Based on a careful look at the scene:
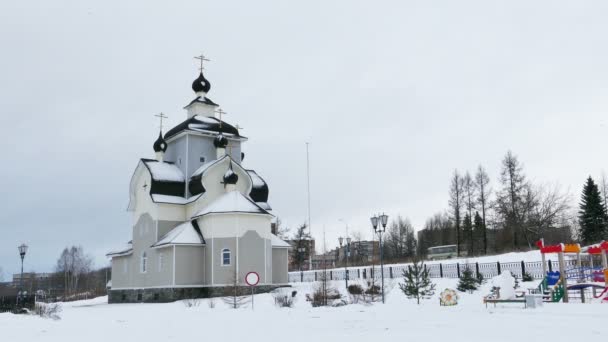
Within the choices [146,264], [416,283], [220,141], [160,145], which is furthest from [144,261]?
[416,283]

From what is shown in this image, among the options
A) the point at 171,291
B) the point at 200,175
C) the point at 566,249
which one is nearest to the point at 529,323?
the point at 566,249

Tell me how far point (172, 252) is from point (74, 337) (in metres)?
19.9

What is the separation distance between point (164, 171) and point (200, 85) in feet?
24.8

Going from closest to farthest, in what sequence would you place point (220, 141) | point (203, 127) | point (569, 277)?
point (569, 277) < point (220, 141) < point (203, 127)

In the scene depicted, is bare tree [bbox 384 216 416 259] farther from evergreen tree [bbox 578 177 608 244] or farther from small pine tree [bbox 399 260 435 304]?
small pine tree [bbox 399 260 435 304]

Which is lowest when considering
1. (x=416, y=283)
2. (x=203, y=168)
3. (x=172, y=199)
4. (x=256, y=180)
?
(x=416, y=283)

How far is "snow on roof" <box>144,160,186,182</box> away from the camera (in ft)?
112

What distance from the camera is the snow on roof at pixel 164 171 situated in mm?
34250

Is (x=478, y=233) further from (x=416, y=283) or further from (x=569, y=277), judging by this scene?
(x=416, y=283)

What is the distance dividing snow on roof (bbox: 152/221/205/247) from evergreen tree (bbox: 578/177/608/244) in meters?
30.7

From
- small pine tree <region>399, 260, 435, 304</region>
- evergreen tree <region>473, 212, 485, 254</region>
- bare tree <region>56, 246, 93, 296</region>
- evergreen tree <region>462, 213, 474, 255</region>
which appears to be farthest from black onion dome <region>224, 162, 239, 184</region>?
bare tree <region>56, 246, 93, 296</region>

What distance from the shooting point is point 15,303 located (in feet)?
74.2

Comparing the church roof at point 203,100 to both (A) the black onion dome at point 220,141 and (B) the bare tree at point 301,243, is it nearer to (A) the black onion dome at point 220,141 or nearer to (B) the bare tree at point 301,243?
(A) the black onion dome at point 220,141

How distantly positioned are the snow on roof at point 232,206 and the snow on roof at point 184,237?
983 millimetres
